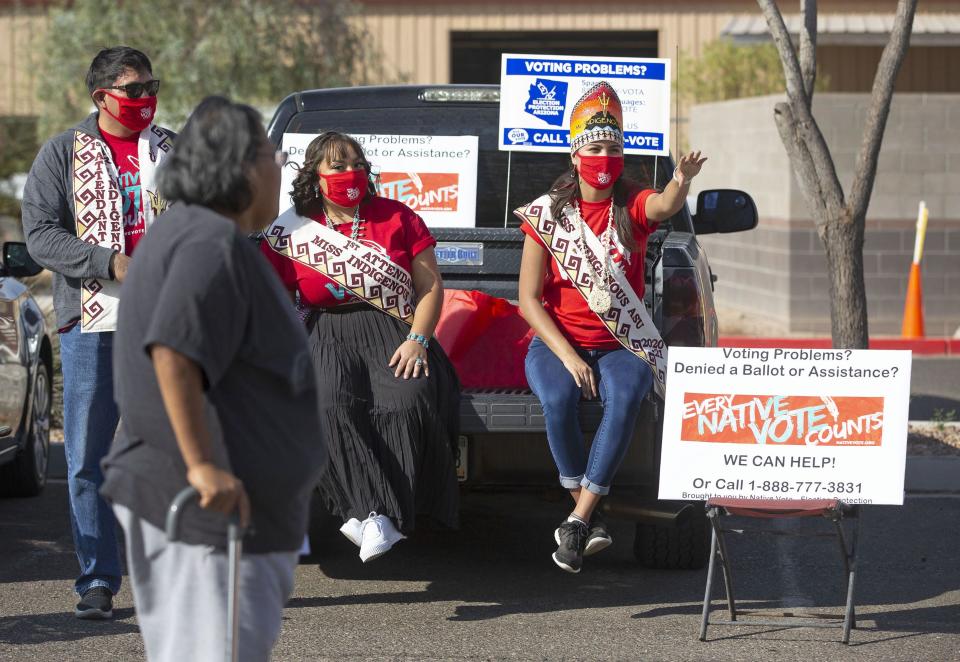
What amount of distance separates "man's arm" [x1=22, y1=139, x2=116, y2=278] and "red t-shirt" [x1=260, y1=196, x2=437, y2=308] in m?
0.80

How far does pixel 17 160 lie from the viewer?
2098cm

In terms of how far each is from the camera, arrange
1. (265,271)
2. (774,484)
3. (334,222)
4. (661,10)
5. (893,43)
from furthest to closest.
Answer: (661,10) → (893,43) → (334,222) → (774,484) → (265,271)

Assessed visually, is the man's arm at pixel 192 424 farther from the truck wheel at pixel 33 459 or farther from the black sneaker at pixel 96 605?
the truck wheel at pixel 33 459

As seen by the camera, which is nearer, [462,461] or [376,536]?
[376,536]

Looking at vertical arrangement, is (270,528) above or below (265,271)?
below

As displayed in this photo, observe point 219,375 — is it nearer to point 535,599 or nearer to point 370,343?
point 370,343

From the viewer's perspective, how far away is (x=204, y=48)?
2050cm

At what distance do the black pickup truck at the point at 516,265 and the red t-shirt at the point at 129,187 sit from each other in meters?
1.32

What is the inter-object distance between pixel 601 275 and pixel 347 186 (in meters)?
1.02

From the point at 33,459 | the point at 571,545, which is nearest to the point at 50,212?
the point at 571,545

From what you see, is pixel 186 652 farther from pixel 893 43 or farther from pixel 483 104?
pixel 893 43

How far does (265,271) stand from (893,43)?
6.14 m

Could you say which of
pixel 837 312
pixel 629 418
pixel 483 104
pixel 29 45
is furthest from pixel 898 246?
pixel 29 45

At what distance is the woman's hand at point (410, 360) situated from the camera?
564 centimetres
